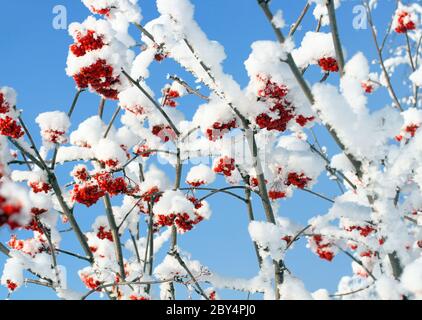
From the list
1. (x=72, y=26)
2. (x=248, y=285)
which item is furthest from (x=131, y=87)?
(x=248, y=285)

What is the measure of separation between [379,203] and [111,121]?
3.44 metres

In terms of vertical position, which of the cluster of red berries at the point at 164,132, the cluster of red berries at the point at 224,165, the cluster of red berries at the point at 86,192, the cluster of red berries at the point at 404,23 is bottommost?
the cluster of red berries at the point at 86,192

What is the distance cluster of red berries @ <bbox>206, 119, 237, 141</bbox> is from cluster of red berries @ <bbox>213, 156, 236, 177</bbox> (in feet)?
2.23

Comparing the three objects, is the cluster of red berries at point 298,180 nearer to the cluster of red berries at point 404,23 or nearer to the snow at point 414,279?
the snow at point 414,279

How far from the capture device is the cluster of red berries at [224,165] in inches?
171

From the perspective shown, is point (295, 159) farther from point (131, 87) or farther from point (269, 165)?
point (131, 87)

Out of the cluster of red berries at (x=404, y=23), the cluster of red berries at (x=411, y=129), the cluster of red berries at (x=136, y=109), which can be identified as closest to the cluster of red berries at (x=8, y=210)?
the cluster of red berries at (x=136, y=109)

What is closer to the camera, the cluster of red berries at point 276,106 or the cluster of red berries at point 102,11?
the cluster of red berries at point 276,106

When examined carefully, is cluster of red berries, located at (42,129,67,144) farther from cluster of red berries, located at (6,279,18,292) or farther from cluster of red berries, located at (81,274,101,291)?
cluster of red berries, located at (81,274,101,291)

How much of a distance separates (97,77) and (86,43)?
295 millimetres

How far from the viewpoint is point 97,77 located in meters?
4.07

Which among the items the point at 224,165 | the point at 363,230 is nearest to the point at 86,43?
the point at 224,165

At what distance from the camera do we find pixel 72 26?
4.04 metres

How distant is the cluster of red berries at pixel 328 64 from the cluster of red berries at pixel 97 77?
1.71m
